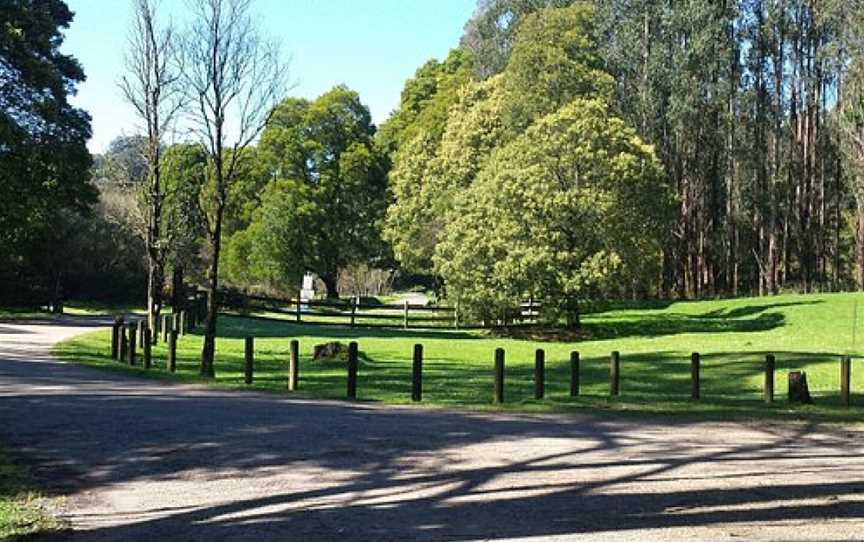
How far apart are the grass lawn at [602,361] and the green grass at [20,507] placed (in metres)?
7.42

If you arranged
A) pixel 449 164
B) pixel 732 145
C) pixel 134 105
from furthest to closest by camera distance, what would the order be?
1. pixel 732 145
2. pixel 449 164
3. pixel 134 105

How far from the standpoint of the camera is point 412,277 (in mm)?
84625

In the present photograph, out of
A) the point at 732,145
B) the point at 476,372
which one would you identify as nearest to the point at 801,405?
the point at 476,372

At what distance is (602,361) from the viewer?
886 inches

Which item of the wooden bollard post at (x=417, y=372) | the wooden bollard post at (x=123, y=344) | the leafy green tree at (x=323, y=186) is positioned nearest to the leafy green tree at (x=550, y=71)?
the leafy green tree at (x=323, y=186)

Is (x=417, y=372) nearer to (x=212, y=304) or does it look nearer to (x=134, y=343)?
(x=212, y=304)

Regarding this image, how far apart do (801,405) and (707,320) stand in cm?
2659

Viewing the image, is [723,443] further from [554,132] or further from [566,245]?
[554,132]

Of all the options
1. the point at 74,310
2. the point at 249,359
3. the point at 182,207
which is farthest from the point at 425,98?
the point at 249,359

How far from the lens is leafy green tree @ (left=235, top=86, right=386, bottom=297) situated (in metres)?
56.0

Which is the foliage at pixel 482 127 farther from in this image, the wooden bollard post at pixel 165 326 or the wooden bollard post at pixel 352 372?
the wooden bollard post at pixel 352 372

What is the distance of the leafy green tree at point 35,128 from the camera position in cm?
2942

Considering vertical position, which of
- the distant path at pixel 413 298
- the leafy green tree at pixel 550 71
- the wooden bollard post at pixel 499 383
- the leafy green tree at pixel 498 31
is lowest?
the wooden bollard post at pixel 499 383

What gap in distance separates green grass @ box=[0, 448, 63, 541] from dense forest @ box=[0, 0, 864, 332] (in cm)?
2252
